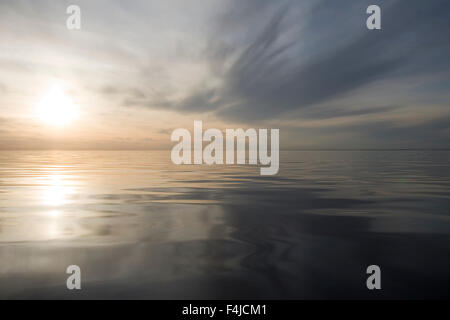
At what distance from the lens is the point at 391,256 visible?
548 cm

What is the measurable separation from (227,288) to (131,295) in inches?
57.0

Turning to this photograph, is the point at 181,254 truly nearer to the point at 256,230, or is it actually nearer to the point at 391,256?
the point at 256,230

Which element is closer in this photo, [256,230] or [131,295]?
[131,295]

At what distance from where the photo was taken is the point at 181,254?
18.7 ft
